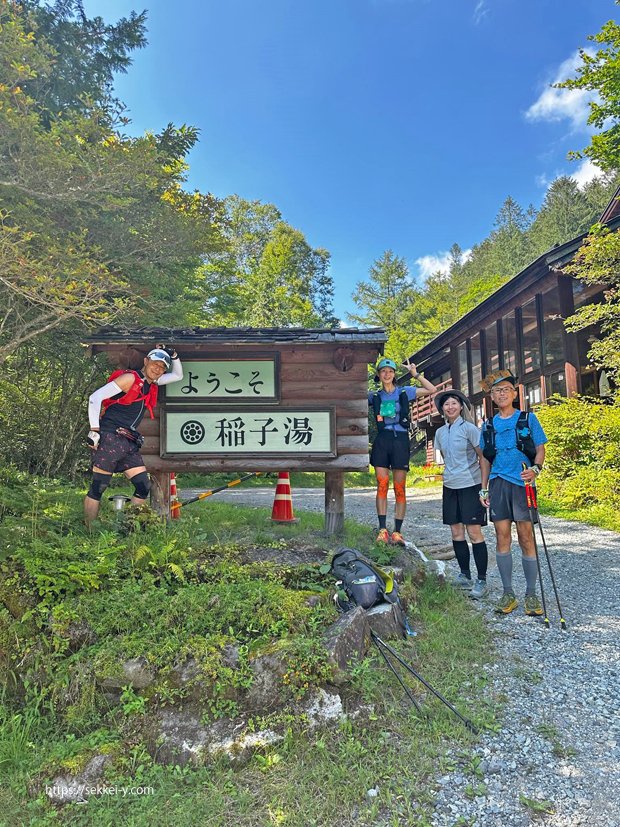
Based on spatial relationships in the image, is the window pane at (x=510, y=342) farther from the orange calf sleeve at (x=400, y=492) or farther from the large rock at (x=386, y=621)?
the large rock at (x=386, y=621)

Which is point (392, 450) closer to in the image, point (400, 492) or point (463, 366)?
point (400, 492)

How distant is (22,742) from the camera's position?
2.75 m

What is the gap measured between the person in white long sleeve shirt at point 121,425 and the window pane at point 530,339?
14.8 m

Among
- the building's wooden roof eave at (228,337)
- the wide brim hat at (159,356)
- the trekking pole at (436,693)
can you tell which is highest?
the building's wooden roof eave at (228,337)

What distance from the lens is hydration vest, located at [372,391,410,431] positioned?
5.31m

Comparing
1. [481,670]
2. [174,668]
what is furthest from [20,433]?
[481,670]

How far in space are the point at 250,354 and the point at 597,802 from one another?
468 cm

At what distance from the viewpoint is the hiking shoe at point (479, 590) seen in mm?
4898

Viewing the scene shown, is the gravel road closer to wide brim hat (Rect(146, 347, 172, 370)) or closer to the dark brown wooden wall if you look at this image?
the dark brown wooden wall

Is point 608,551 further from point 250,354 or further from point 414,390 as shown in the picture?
point 250,354

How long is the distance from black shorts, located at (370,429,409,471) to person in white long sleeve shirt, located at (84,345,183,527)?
2.52 m

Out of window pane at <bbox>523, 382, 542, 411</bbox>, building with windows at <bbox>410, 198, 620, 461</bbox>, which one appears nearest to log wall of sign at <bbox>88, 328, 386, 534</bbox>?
building with windows at <bbox>410, 198, 620, 461</bbox>

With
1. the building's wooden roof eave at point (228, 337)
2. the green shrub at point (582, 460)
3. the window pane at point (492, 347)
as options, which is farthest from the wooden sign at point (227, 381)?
the window pane at point (492, 347)

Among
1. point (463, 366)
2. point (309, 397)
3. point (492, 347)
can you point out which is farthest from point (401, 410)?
point (463, 366)
